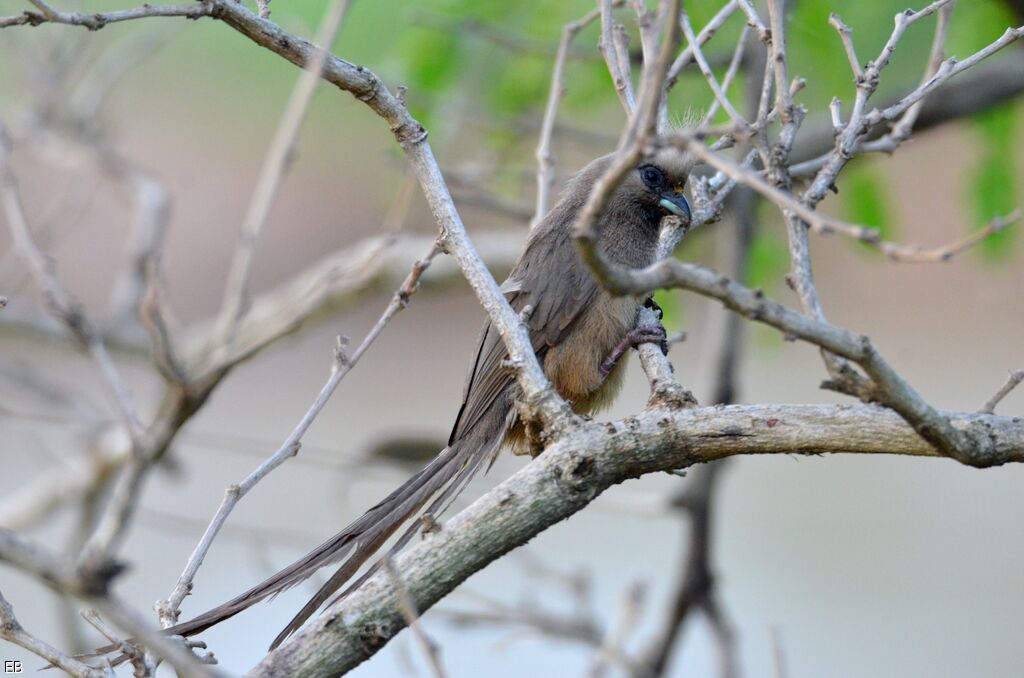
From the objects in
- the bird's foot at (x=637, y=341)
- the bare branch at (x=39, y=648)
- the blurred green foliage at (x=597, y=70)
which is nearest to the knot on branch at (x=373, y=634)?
the bare branch at (x=39, y=648)

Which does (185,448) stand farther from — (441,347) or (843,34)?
(843,34)

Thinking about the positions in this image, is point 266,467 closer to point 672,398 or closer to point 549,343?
point 672,398

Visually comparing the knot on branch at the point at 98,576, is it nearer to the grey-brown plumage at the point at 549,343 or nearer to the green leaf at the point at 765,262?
the grey-brown plumage at the point at 549,343

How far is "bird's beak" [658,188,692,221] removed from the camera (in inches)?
136

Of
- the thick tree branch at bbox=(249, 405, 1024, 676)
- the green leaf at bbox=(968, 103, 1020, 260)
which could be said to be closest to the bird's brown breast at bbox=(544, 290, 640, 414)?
the thick tree branch at bbox=(249, 405, 1024, 676)

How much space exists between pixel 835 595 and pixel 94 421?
594cm

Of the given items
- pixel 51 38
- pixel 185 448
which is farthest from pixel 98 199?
pixel 51 38

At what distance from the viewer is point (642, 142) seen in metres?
1.61

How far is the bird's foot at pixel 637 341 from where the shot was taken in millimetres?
3148

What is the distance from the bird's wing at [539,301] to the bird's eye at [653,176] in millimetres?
355

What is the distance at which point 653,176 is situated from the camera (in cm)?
379

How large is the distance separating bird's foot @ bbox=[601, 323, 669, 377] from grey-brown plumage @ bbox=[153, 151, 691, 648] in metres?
0.02

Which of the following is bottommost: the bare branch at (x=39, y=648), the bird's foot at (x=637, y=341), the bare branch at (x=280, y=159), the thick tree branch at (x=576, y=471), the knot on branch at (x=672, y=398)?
the bare branch at (x=39, y=648)

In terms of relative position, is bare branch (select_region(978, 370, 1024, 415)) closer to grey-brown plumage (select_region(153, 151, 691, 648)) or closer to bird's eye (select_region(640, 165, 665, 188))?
grey-brown plumage (select_region(153, 151, 691, 648))
